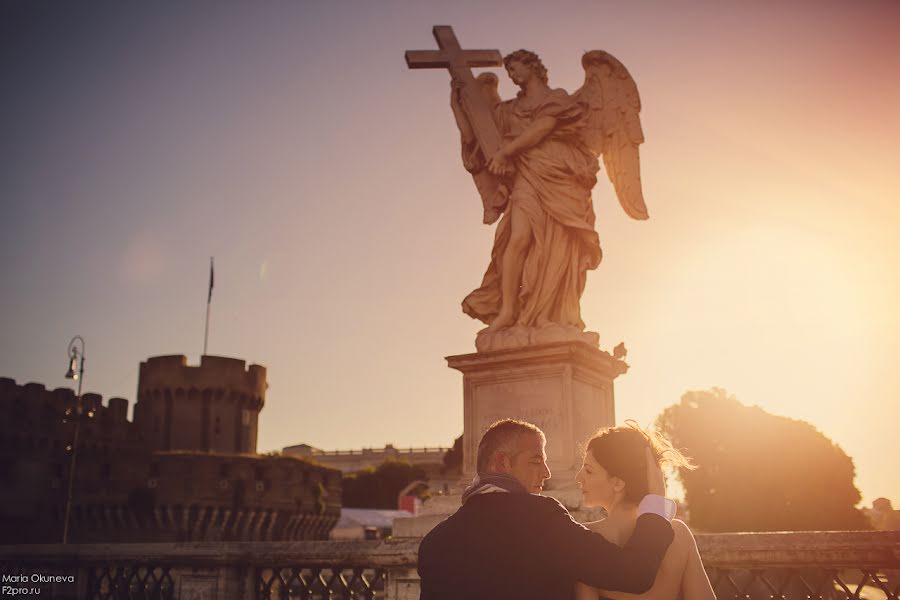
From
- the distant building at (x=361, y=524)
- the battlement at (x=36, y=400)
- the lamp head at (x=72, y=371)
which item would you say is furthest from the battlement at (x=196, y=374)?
the lamp head at (x=72, y=371)

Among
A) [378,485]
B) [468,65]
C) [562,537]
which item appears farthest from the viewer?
[378,485]

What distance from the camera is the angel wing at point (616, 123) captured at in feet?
24.5

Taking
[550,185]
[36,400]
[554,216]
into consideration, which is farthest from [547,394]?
[36,400]

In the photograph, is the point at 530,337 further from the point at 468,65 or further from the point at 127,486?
the point at 127,486

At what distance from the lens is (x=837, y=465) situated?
3866 centimetres

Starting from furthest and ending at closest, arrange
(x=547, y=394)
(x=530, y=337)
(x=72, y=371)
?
(x=72, y=371)
(x=530, y=337)
(x=547, y=394)

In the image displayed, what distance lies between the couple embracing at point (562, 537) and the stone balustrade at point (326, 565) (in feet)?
7.08

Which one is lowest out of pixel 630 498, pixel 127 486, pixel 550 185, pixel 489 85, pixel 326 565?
pixel 326 565

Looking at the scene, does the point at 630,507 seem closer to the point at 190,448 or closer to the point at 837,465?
the point at 837,465

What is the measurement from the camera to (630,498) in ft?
9.95

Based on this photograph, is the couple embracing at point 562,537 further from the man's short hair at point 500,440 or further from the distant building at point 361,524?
the distant building at point 361,524

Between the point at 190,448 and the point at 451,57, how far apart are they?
5216 centimetres

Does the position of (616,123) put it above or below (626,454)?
above

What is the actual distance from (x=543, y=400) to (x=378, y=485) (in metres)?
80.7
